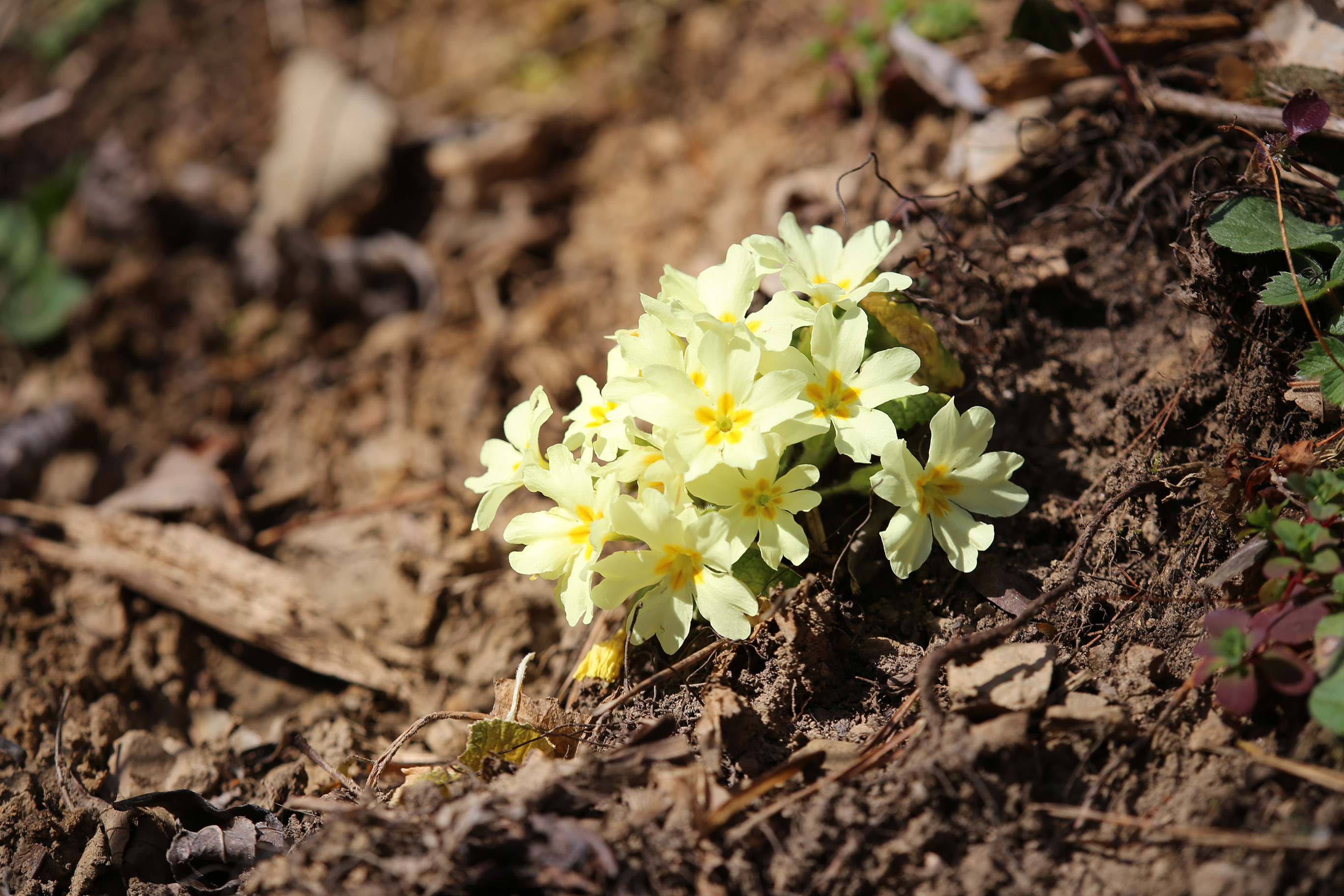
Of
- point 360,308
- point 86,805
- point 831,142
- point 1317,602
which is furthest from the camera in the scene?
point 360,308

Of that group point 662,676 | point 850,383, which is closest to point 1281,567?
point 850,383

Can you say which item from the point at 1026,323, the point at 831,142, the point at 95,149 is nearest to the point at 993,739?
the point at 1026,323

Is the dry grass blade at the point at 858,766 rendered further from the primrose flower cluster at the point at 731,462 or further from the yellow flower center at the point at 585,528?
the yellow flower center at the point at 585,528

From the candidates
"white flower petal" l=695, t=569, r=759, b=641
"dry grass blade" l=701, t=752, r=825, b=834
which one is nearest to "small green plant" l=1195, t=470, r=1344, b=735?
"dry grass blade" l=701, t=752, r=825, b=834

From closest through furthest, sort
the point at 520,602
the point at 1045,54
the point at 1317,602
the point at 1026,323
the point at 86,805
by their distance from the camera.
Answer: the point at 1317,602 → the point at 86,805 → the point at 1026,323 → the point at 520,602 → the point at 1045,54

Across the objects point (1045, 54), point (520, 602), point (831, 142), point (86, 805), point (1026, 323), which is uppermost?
point (1045, 54)

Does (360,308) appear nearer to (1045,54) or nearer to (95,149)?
(95,149)

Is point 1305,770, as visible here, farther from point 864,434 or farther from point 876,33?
point 876,33
